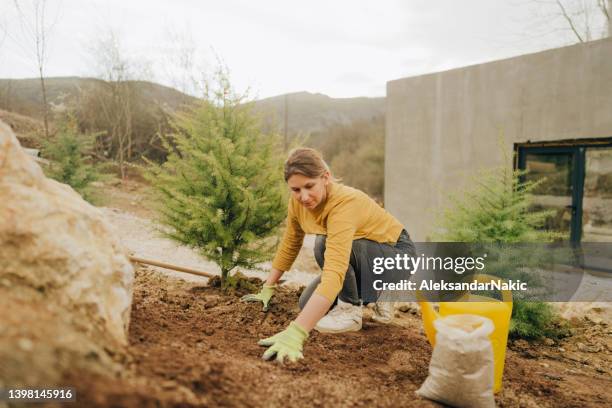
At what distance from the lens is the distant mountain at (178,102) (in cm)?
2107

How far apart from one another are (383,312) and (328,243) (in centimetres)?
138

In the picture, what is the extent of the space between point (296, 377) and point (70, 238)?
3.95ft

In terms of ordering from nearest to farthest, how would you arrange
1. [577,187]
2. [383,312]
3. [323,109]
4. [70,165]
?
[383,312] < [577,187] < [70,165] < [323,109]

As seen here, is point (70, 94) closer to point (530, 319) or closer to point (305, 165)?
point (305, 165)

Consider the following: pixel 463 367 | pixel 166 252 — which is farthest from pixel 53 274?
pixel 166 252

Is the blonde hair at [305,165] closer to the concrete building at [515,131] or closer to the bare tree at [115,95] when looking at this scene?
A: the concrete building at [515,131]

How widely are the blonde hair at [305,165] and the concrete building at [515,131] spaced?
3117mm

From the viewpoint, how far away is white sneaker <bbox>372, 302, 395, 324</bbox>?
3.63 m

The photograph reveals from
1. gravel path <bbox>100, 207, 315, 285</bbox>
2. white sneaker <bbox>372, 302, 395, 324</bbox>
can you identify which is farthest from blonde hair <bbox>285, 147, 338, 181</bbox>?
gravel path <bbox>100, 207, 315, 285</bbox>

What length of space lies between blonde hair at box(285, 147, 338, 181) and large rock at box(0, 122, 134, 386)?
1.11 metres

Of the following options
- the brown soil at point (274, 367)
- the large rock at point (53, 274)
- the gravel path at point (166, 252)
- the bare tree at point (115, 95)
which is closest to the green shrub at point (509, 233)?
the brown soil at point (274, 367)

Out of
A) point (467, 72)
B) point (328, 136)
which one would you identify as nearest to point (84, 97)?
point (328, 136)

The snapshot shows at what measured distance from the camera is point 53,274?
1.67 m

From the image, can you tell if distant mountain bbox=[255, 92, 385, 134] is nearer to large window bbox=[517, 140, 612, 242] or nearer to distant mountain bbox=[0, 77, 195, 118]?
distant mountain bbox=[0, 77, 195, 118]
